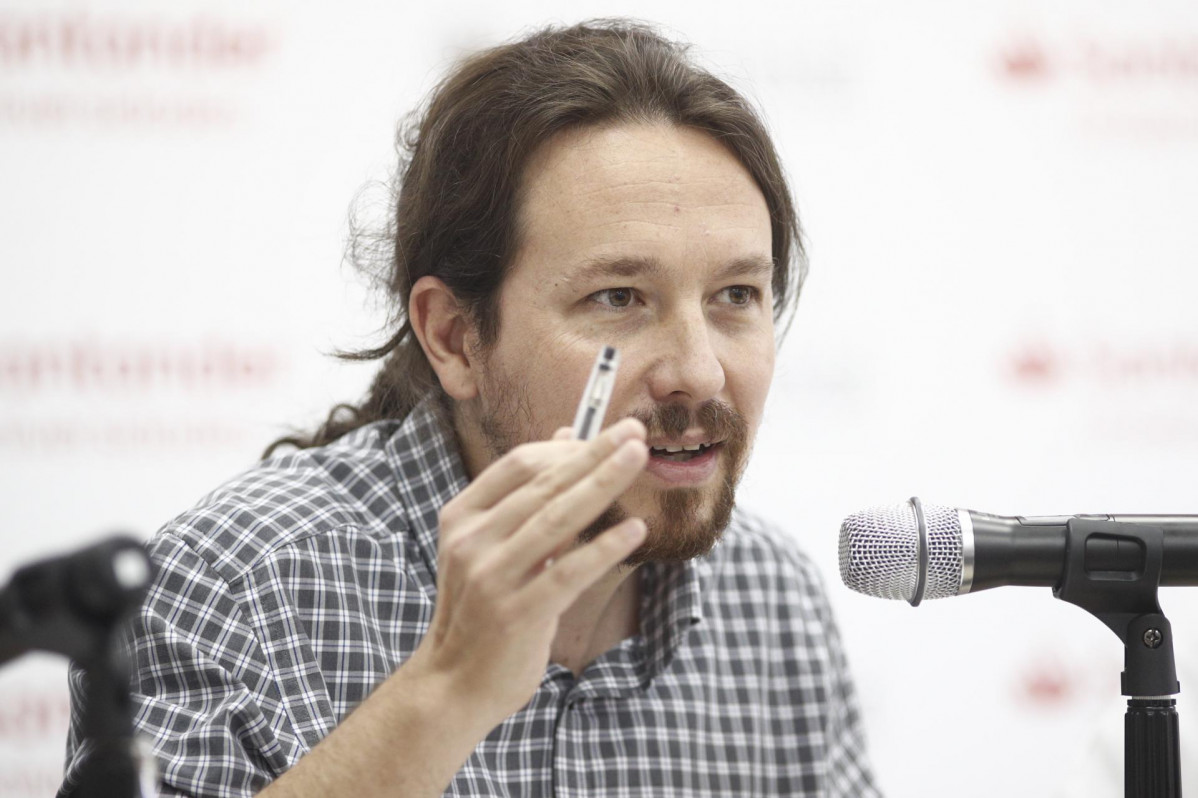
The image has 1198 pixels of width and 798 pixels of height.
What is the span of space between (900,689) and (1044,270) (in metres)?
1.18

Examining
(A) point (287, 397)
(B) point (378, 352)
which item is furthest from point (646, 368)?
(A) point (287, 397)

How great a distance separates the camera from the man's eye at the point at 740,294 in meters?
1.84

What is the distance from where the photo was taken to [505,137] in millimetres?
1950

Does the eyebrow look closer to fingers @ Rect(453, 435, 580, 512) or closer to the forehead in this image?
the forehead

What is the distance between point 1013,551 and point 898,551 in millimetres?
122

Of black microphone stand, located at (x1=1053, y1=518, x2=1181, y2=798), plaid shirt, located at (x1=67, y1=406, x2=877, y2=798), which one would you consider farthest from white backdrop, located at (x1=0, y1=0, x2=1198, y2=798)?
black microphone stand, located at (x1=1053, y1=518, x2=1181, y2=798)

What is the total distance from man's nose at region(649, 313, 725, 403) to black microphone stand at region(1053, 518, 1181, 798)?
22.6 inches

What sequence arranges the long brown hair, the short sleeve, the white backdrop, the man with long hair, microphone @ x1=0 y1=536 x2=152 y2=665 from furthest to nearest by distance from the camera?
1. the white backdrop
2. the long brown hair
3. the man with long hair
4. the short sleeve
5. microphone @ x1=0 y1=536 x2=152 y2=665

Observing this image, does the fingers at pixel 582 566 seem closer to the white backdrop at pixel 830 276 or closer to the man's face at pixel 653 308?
the man's face at pixel 653 308

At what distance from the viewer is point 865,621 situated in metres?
3.06

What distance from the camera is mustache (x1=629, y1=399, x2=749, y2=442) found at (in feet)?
5.59

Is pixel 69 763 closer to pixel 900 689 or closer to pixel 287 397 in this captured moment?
pixel 287 397

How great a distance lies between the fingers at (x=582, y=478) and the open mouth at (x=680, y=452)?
63 cm

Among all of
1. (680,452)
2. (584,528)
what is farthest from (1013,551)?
(680,452)
